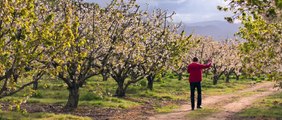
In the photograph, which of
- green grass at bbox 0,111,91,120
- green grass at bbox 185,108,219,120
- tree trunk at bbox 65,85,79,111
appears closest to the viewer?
green grass at bbox 0,111,91,120

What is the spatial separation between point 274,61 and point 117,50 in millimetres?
8963

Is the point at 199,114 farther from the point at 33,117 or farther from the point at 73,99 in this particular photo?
the point at 33,117

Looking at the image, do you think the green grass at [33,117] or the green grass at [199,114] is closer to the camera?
the green grass at [33,117]

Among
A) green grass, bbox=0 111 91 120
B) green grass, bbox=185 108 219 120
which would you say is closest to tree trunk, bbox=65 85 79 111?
green grass, bbox=0 111 91 120

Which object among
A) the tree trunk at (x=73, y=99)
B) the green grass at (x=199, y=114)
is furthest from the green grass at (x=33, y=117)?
the green grass at (x=199, y=114)

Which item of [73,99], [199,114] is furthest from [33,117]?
[199,114]

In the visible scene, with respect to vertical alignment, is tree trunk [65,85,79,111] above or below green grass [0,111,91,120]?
above

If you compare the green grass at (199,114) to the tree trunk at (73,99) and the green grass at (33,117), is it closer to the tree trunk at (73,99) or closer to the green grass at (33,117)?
the green grass at (33,117)

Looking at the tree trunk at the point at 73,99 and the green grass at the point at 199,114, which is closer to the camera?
the green grass at the point at 199,114

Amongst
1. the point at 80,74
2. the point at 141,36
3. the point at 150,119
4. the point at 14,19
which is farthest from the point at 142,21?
the point at 14,19

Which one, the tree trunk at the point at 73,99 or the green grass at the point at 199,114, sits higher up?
the tree trunk at the point at 73,99

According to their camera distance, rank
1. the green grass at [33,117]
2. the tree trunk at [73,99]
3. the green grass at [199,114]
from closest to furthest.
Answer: the green grass at [33,117] → the green grass at [199,114] → the tree trunk at [73,99]

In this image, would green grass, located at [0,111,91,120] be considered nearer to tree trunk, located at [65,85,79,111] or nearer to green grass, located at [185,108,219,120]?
tree trunk, located at [65,85,79,111]

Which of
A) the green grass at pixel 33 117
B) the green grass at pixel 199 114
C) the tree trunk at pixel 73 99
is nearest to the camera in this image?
the green grass at pixel 33 117
